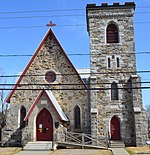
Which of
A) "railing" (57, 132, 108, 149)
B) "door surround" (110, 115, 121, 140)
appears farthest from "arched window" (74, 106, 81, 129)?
"door surround" (110, 115, 121, 140)

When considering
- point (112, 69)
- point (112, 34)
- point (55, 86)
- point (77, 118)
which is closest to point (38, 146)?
point (77, 118)

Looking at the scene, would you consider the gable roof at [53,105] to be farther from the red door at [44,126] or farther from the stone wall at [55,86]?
the stone wall at [55,86]

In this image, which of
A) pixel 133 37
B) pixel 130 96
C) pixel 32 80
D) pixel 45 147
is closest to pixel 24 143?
pixel 45 147

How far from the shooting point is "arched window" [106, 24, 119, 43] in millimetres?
26359

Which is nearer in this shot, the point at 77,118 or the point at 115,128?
the point at 115,128

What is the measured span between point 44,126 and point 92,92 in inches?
212

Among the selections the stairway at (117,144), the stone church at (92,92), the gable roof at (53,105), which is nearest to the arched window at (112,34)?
the stone church at (92,92)

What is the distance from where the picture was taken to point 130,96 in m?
24.6

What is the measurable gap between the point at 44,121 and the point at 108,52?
29.5ft

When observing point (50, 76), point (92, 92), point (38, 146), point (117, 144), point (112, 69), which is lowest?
point (117, 144)

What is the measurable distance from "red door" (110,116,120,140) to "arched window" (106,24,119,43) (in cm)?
761

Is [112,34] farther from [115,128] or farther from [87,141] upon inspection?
[87,141]

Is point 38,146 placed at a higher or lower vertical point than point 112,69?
lower

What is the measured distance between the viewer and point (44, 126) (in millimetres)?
24062
